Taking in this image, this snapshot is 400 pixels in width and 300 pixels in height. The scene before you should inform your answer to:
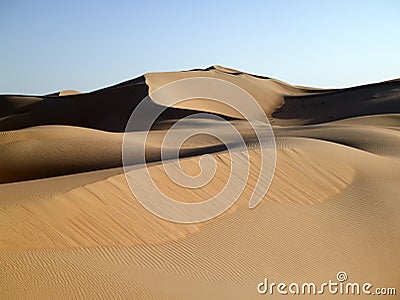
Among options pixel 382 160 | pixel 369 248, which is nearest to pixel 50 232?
pixel 369 248

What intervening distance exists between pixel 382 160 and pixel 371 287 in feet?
25.0

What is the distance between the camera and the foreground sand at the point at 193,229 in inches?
221

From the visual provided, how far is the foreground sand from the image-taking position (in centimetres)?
562

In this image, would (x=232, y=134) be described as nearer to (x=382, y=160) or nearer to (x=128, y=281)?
(x=382, y=160)

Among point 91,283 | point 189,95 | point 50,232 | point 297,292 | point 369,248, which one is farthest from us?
point 189,95

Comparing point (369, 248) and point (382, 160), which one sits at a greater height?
point (382, 160)

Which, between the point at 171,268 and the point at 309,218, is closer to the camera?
the point at 171,268

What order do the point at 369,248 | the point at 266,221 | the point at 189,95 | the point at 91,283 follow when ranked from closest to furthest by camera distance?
the point at 91,283, the point at 369,248, the point at 266,221, the point at 189,95

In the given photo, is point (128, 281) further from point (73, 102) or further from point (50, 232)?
point (73, 102)

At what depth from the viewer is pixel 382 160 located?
13.3 metres

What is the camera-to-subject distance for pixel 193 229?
7.89 meters

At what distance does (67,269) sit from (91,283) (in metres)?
0.42

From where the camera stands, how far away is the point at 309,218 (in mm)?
8656

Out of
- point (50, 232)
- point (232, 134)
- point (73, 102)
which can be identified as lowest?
point (50, 232)
